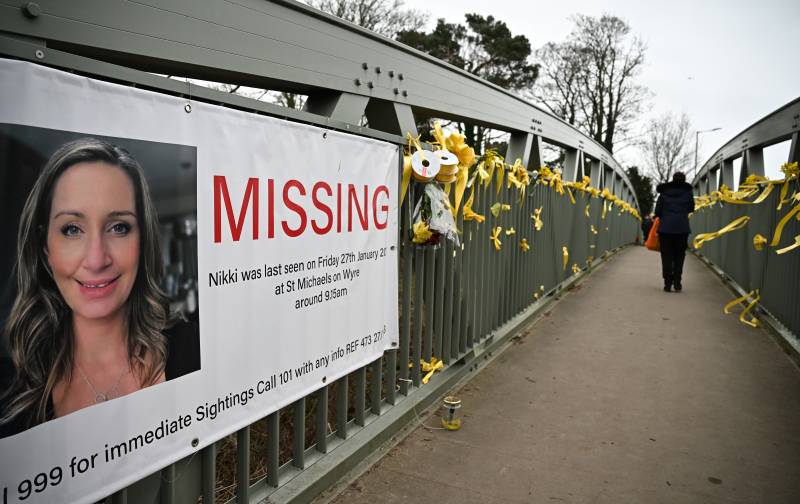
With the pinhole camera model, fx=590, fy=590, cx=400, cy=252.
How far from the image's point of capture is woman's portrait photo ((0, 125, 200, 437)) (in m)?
1.53

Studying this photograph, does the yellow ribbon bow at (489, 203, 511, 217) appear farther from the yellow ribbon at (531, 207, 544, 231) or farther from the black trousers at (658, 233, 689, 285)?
the black trousers at (658, 233, 689, 285)

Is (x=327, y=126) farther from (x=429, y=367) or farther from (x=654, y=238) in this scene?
(x=654, y=238)

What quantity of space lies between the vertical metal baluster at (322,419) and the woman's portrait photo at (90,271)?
1.00 meters

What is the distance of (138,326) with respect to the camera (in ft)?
6.34

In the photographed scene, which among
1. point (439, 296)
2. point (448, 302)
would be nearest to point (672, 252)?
point (448, 302)

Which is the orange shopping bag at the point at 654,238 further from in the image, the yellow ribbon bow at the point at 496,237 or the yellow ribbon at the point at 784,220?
the yellow ribbon bow at the point at 496,237

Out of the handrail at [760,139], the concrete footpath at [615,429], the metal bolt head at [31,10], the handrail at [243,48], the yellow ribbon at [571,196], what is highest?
the handrail at [760,139]

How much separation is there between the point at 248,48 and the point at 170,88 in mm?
1142

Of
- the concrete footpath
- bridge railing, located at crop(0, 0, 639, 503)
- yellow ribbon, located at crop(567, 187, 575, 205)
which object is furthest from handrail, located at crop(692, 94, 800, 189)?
bridge railing, located at crop(0, 0, 639, 503)

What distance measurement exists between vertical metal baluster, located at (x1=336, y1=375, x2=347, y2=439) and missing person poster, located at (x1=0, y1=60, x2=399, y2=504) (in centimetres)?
41

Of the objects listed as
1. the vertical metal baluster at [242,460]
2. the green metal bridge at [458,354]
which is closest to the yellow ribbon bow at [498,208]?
the green metal bridge at [458,354]

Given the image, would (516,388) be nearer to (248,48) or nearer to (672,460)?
(672,460)

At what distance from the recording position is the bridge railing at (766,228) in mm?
5570

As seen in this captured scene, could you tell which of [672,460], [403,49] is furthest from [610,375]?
[403,49]
